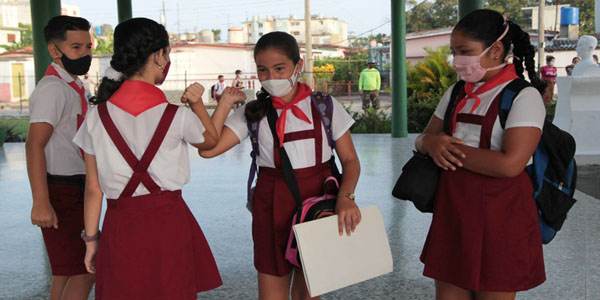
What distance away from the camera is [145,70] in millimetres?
2512

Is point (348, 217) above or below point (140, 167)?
below

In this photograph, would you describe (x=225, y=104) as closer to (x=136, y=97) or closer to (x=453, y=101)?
(x=136, y=97)

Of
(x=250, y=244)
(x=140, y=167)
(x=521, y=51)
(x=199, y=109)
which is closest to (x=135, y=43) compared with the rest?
(x=199, y=109)

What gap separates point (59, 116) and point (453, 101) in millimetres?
1734

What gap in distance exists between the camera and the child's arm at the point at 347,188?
2.76 m

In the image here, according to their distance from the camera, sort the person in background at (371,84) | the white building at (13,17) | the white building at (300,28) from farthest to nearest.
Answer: the white building at (300,28)
the white building at (13,17)
the person in background at (371,84)

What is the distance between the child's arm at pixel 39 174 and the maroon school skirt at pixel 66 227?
0.52ft

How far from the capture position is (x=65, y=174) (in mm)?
3139

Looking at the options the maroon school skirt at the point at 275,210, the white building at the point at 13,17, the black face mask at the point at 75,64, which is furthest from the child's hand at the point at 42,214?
the white building at the point at 13,17

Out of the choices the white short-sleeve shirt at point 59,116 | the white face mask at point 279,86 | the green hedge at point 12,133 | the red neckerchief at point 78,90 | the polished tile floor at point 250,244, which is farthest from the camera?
the green hedge at point 12,133

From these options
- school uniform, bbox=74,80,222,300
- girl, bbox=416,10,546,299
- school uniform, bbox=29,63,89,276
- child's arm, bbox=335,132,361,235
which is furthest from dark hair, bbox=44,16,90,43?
girl, bbox=416,10,546,299

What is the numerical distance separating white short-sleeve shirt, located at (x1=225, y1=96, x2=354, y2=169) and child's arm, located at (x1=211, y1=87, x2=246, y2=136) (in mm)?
126

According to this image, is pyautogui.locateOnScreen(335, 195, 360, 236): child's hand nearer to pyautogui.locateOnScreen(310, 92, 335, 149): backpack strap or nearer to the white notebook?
the white notebook

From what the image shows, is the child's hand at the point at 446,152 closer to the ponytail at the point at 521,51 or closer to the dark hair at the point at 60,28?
the ponytail at the point at 521,51
